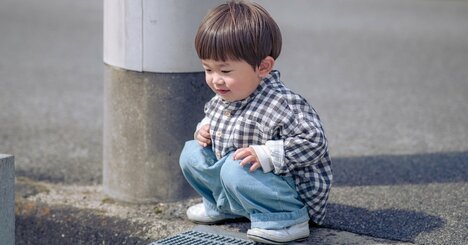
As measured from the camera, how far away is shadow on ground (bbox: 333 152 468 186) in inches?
162

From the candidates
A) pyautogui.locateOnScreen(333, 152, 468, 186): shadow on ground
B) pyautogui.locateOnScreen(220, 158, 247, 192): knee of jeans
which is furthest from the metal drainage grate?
pyautogui.locateOnScreen(333, 152, 468, 186): shadow on ground

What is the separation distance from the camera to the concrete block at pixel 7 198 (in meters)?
3.13

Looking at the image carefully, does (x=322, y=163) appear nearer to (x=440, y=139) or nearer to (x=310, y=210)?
(x=310, y=210)

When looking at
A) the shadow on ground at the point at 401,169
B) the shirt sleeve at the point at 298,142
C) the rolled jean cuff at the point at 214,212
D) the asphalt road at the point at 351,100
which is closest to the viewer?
the shirt sleeve at the point at 298,142

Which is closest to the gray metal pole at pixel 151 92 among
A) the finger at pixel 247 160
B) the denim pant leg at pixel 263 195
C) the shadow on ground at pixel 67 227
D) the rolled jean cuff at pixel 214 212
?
the shadow on ground at pixel 67 227

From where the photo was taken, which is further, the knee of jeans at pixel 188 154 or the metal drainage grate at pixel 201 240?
the knee of jeans at pixel 188 154

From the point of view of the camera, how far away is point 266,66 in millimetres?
3164

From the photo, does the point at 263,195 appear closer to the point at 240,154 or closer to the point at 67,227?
the point at 240,154

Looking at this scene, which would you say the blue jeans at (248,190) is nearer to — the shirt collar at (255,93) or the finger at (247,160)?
the finger at (247,160)

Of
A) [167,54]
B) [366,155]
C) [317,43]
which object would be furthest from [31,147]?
[317,43]

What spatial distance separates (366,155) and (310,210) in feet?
5.16

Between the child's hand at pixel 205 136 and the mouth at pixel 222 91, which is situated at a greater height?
the mouth at pixel 222 91

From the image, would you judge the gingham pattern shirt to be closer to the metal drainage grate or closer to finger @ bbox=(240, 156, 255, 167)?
finger @ bbox=(240, 156, 255, 167)

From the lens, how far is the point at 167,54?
12.0ft
